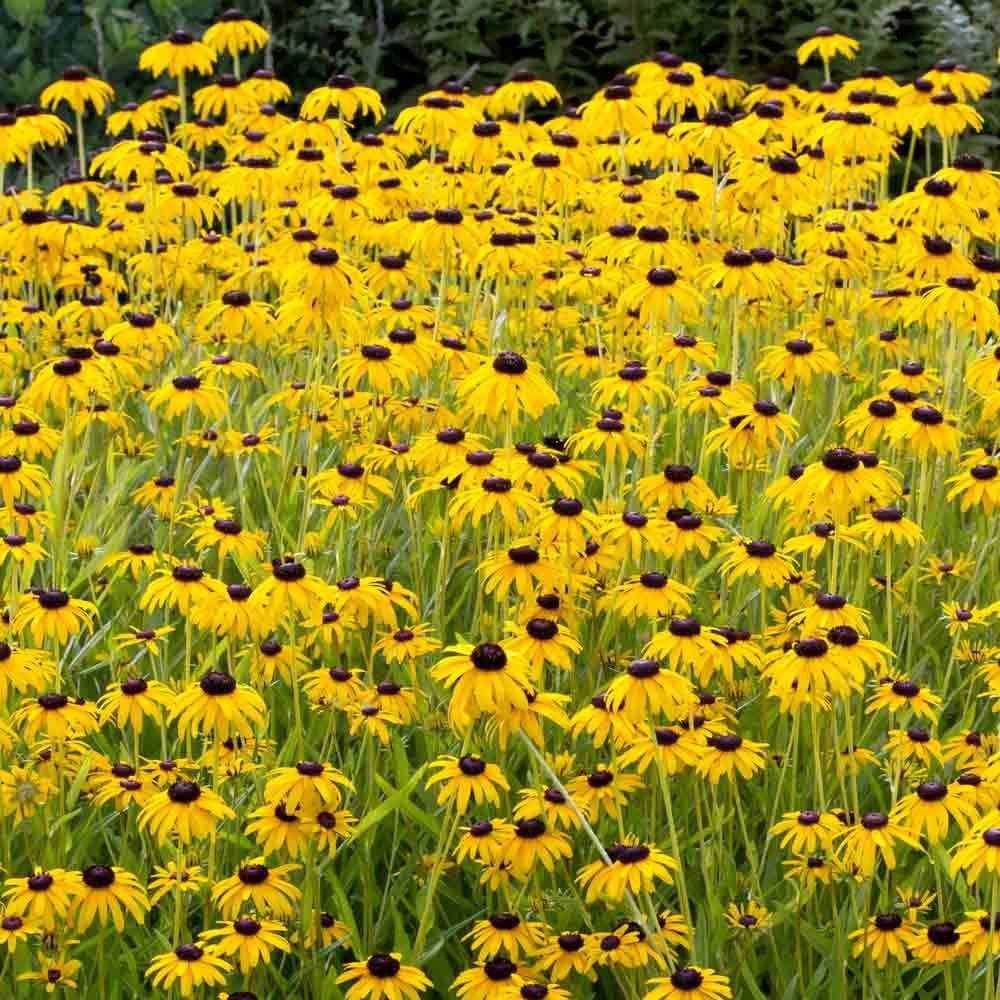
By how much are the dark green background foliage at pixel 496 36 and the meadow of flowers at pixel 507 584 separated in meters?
2.72

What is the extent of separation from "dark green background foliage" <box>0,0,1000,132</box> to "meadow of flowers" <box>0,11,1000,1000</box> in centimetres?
272

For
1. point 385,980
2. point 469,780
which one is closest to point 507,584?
point 469,780

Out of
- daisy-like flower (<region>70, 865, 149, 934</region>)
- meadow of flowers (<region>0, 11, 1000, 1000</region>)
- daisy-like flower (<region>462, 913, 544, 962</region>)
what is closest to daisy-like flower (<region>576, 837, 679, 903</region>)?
meadow of flowers (<region>0, 11, 1000, 1000</region>)

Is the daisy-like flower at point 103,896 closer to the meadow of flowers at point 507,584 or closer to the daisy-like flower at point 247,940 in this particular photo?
the meadow of flowers at point 507,584

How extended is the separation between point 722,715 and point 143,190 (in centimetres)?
332

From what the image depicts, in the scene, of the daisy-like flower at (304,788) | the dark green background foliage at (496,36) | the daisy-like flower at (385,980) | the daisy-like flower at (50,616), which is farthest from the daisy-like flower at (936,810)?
the dark green background foliage at (496,36)

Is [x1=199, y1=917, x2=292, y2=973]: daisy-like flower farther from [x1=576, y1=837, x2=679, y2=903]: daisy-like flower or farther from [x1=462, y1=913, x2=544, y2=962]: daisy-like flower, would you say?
[x1=576, y1=837, x2=679, y2=903]: daisy-like flower

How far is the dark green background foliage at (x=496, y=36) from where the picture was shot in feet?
28.8

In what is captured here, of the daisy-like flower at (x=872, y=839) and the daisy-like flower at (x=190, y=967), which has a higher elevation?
the daisy-like flower at (x=872, y=839)

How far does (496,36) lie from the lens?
967cm

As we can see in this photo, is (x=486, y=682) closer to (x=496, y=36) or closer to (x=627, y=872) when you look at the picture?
(x=627, y=872)

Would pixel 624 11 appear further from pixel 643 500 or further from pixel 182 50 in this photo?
pixel 643 500

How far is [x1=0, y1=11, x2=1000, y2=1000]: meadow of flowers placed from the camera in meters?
3.17

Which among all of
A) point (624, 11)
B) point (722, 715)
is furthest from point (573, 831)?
point (624, 11)
